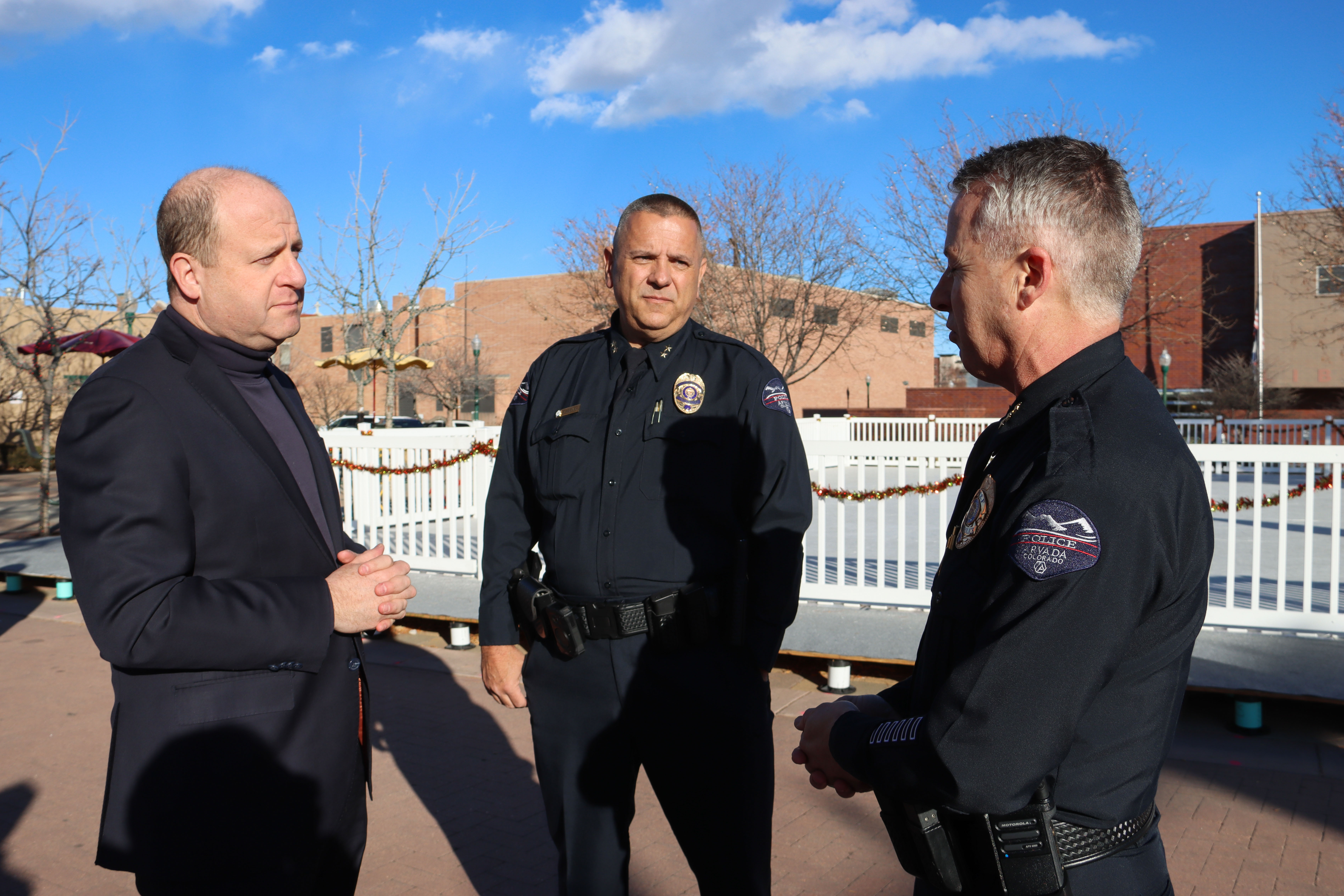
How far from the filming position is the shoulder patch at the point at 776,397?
2809 millimetres

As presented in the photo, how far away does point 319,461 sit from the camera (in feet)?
7.82

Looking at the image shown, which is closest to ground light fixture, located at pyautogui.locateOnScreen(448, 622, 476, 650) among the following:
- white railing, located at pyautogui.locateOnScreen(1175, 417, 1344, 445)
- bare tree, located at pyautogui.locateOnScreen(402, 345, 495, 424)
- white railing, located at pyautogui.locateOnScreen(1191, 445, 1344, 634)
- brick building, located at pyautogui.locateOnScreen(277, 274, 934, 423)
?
white railing, located at pyautogui.locateOnScreen(1191, 445, 1344, 634)

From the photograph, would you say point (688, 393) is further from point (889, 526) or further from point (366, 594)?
point (889, 526)

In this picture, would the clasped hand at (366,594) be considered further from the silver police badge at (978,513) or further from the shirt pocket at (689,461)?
the silver police badge at (978,513)

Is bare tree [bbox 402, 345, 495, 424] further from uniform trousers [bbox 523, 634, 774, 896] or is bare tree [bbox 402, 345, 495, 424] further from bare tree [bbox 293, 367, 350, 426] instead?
uniform trousers [bbox 523, 634, 774, 896]

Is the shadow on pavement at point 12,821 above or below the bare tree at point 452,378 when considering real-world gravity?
below

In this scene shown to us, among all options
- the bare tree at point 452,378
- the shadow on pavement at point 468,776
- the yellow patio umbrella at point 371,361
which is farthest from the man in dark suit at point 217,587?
the bare tree at point 452,378

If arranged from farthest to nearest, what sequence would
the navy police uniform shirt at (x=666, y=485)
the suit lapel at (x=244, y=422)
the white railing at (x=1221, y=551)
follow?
the white railing at (x=1221, y=551), the navy police uniform shirt at (x=666, y=485), the suit lapel at (x=244, y=422)

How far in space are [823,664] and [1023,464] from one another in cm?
508

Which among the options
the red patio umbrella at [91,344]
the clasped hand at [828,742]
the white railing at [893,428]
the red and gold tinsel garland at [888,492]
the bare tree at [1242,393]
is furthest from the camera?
the bare tree at [1242,393]

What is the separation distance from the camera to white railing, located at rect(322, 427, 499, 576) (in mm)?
8750

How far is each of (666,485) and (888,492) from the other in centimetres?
447

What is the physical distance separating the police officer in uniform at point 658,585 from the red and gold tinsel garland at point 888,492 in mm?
4106

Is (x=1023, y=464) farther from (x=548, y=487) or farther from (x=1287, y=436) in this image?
(x=1287, y=436)
